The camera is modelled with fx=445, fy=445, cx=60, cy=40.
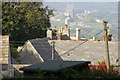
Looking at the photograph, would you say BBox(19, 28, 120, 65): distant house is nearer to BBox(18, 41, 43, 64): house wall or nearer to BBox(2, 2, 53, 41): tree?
BBox(18, 41, 43, 64): house wall

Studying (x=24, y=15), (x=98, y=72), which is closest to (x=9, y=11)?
(x=24, y=15)

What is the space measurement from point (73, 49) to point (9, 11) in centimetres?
1855

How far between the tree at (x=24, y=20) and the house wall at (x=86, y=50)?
1463 centimetres

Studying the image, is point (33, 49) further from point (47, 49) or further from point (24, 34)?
point (24, 34)

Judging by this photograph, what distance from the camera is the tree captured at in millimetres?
54906

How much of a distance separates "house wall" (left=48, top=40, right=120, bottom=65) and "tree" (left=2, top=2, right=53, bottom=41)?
576 inches

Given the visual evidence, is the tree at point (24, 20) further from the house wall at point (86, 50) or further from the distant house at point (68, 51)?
the house wall at point (86, 50)

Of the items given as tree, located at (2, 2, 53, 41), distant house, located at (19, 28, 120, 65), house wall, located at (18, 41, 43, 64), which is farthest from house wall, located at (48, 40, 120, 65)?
tree, located at (2, 2, 53, 41)

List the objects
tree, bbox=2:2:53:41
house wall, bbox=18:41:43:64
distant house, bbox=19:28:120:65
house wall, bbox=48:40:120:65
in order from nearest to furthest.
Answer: house wall, bbox=18:41:43:64
distant house, bbox=19:28:120:65
house wall, bbox=48:40:120:65
tree, bbox=2:2:53:41

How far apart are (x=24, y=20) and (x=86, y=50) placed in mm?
19990

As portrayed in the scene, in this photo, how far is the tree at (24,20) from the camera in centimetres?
5491

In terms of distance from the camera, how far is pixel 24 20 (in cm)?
5797

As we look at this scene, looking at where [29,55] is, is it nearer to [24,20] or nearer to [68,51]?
[68,51]

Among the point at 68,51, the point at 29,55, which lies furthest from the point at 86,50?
the point at 29,55
